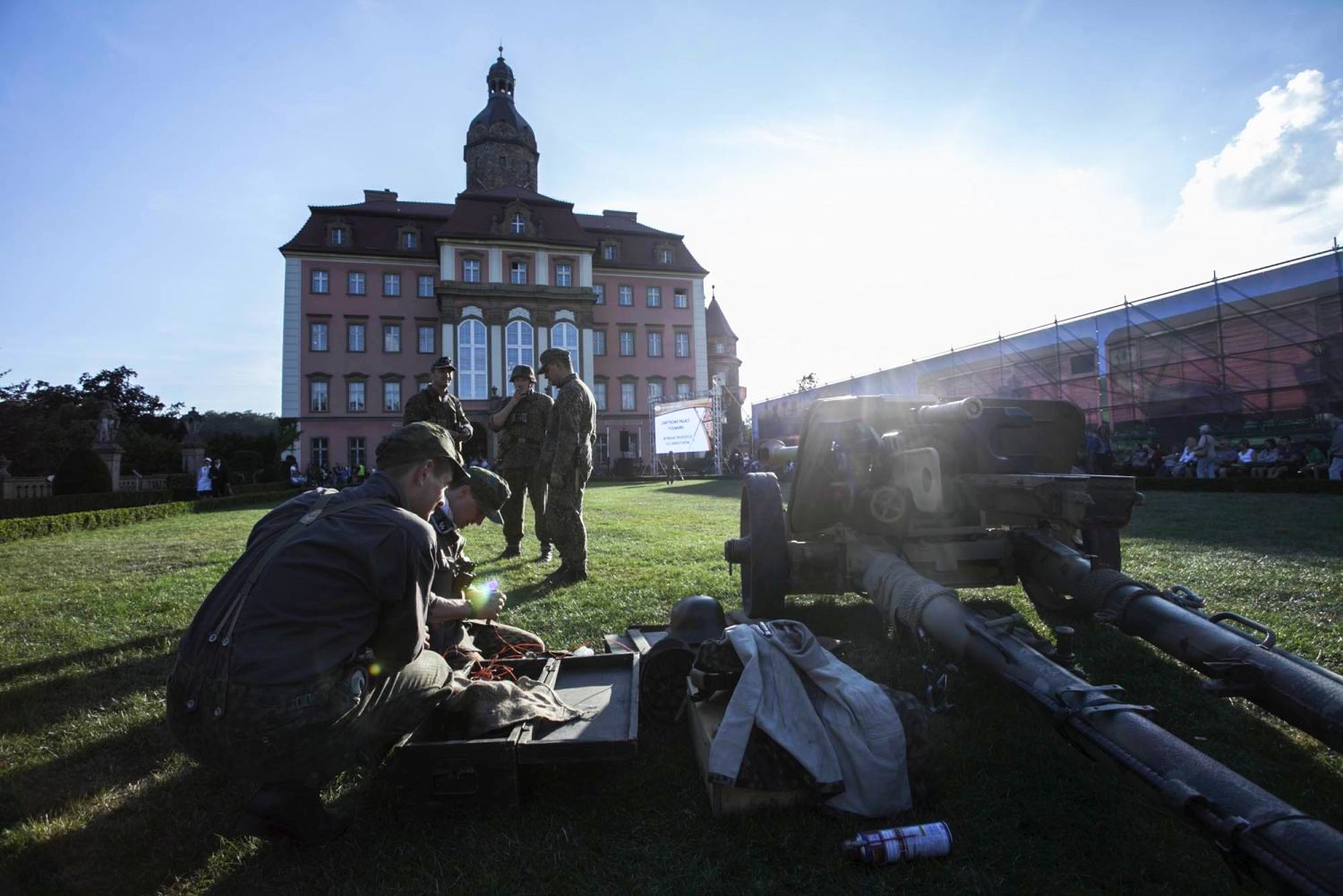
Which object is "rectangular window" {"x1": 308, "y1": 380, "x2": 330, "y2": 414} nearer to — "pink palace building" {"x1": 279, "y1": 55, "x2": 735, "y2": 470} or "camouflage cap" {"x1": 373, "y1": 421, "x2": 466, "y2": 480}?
"pink palace building" {"x1": 279, "y1": 55, "x2": 735, "y2": 470}

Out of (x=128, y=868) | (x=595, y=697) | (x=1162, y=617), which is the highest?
(x=1162, y=617)

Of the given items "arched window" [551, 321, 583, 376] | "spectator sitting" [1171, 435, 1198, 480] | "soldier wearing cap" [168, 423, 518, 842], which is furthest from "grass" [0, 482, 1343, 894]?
"arched window" [551, 321, 583, 376]

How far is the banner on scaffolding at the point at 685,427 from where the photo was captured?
1305 inches

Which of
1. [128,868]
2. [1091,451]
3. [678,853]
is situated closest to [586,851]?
[678,853]

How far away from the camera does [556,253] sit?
44844 mm

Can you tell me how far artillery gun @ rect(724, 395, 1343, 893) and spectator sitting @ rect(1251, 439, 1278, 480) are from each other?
1776 cm

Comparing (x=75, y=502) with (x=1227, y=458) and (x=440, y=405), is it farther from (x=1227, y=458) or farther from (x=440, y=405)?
(x=1227, y=458)

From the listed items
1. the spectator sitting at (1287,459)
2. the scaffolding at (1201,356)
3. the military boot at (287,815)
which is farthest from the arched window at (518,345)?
the military boot at (287,815)

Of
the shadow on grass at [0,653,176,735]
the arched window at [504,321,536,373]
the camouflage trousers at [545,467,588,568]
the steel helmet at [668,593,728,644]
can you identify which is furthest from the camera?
the arched window at [504,321,536,373]

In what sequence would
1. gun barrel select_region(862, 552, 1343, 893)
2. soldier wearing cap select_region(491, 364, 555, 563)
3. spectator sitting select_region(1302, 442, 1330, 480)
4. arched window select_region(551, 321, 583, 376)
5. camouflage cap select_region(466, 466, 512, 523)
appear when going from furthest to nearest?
1. arched window select_region(551, 321, 583, 376)
2. spectator sitting select_region(1302, 442, 1330, 480)
3. soldier wearing cap select_region(491, 364, 555, 563)
4. camouflage cap select_region(466, 466, 512, 523)
5. gun barrel select_region(862, 552, 1343, 893)

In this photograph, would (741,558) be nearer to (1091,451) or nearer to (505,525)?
(505,525)

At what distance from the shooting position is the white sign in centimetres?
3312

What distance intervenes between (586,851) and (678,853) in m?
0.29

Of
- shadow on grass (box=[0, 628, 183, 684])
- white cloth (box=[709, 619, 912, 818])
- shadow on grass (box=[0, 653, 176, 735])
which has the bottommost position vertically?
shadow on grass (box=[0, 653, 176, 735])
